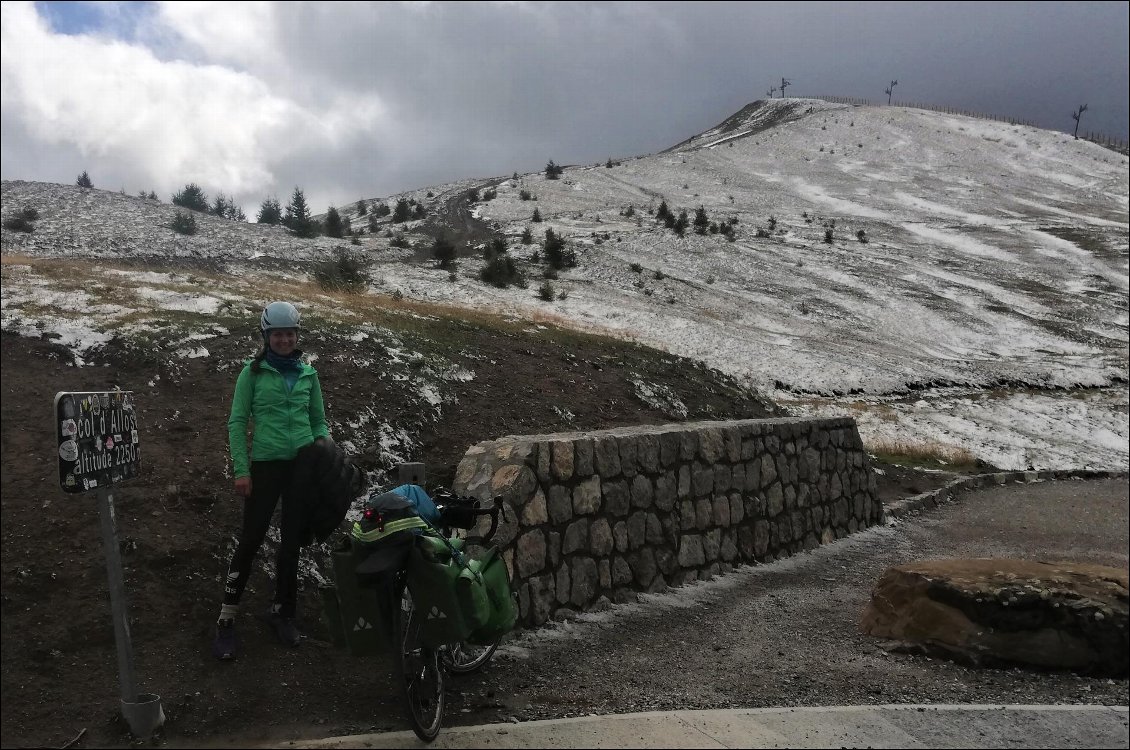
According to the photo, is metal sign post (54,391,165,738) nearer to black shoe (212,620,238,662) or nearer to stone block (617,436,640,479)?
black shoe (212,620,238,662)

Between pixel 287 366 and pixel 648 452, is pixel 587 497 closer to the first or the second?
pixel 648 452

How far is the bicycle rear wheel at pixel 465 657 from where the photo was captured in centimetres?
479

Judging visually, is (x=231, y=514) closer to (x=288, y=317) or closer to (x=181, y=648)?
(x=181, y=648)

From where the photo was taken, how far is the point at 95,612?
16.0 feet

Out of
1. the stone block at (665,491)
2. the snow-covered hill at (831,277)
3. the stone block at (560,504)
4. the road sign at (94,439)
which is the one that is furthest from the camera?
the snow-covered hill at (831,277)

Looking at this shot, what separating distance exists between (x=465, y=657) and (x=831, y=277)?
105 feet

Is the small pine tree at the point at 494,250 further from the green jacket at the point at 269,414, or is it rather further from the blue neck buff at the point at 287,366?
the green jacket at the point at 269,414

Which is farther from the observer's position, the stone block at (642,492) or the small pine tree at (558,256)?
the small pine tree at (558,256)

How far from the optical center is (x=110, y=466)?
3822 millimetres

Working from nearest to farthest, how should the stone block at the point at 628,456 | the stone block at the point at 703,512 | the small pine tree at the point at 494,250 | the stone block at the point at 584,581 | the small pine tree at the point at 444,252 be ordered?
the stone block at the point at 584,581 → the stone block at the point at 628,456 → the stone block at the point at 703,512 → the small pine tree at the point at 444,252 → the small pine tree at the point at 494,250

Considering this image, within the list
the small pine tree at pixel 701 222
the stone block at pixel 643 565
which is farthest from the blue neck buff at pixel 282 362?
the small pine tree at pixel 701 222

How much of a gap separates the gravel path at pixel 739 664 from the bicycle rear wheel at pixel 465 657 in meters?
0.09

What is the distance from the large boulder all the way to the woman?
4047mm

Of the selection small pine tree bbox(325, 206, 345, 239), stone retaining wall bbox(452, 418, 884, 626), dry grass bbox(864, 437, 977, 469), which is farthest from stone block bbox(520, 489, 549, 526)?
small pine tree bbox(325, 206, 345, 239)
